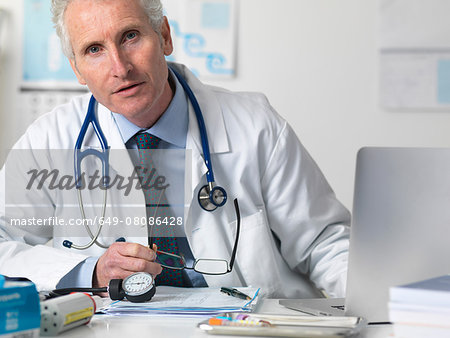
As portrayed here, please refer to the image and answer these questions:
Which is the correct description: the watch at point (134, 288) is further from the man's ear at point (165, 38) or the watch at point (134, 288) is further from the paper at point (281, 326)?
the man's ear at point (165, 38)

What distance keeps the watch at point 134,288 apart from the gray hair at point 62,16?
2.19 ft

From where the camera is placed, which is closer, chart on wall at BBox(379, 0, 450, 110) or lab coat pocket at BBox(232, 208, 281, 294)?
Answer: lab coat pocket at BBox(232, 208, 281, 294)

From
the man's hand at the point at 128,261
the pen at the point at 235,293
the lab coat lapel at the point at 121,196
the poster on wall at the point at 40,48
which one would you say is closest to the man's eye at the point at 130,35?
the lab coat lapel at the point at 121,196

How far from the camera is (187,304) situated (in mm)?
990

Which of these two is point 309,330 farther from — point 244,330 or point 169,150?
point 169,150

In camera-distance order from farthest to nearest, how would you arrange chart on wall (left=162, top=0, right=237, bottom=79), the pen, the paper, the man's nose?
chart on wall (left=162, top=0, right=237, bottom=79) < the man's nose < the pen < the paper

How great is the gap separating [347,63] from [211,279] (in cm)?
132

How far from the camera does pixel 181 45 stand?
2.42 meters

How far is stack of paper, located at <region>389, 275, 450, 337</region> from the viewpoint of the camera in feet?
2.08

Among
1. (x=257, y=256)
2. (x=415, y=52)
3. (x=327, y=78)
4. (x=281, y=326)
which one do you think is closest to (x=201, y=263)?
(x=257, y=256)

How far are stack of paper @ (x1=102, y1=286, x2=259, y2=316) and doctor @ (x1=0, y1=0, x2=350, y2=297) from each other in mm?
240

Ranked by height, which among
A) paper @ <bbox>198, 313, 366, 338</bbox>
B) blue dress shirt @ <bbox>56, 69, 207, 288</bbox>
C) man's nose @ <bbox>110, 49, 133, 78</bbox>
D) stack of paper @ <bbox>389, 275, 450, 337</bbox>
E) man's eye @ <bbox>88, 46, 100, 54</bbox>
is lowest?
paper @ <bbox>198, 313, 366, 338</bbox>

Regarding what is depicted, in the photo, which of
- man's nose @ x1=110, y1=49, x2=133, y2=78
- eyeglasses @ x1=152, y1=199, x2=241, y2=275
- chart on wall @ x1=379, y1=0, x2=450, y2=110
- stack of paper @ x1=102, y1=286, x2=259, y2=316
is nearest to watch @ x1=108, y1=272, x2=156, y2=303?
stack of paper @ x1=102, y1=286, x2=259, y2=316

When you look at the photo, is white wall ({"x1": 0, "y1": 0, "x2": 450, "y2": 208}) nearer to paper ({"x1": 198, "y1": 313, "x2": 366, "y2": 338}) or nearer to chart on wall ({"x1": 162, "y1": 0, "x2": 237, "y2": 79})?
chart on wall ({"x1": 162, "y1": 0, "x2": 237, "y2": 79})
